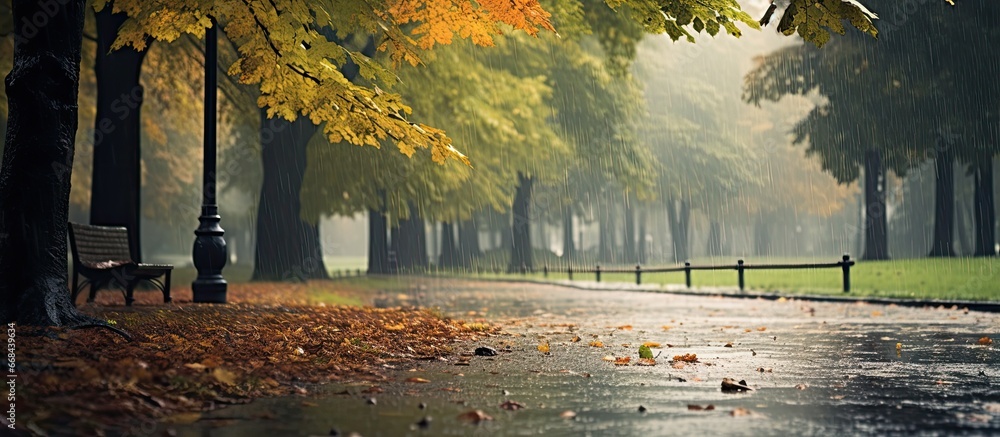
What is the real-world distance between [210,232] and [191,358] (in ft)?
22.3

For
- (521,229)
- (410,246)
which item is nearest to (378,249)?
(410,246)

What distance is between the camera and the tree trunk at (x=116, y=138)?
2105 cm

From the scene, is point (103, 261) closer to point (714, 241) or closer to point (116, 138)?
point (116, 138)

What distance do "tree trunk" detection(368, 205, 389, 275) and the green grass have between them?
44.9 feet

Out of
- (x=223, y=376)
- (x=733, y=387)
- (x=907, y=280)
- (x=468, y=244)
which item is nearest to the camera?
(x=223, y=376)

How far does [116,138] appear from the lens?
21.2 m

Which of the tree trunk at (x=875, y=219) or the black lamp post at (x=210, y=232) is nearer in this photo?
the black lamp post at (x=210, y=232)

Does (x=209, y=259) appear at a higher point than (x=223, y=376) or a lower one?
higher

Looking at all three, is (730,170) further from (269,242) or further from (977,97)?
(269,242)

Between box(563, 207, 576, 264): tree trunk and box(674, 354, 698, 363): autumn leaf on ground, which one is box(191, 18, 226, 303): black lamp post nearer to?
box(674, 354, 698, 363): autumn leaf on ground

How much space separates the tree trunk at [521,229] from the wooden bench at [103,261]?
3629 centimetres

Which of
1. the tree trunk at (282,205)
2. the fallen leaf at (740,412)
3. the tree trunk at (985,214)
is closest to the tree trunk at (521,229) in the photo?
the tree trunk at (985,214)

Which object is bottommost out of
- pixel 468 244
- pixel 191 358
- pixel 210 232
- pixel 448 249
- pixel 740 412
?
pixel 740 412

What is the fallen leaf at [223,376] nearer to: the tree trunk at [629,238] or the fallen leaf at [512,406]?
the fallen leaf at [512,406]
